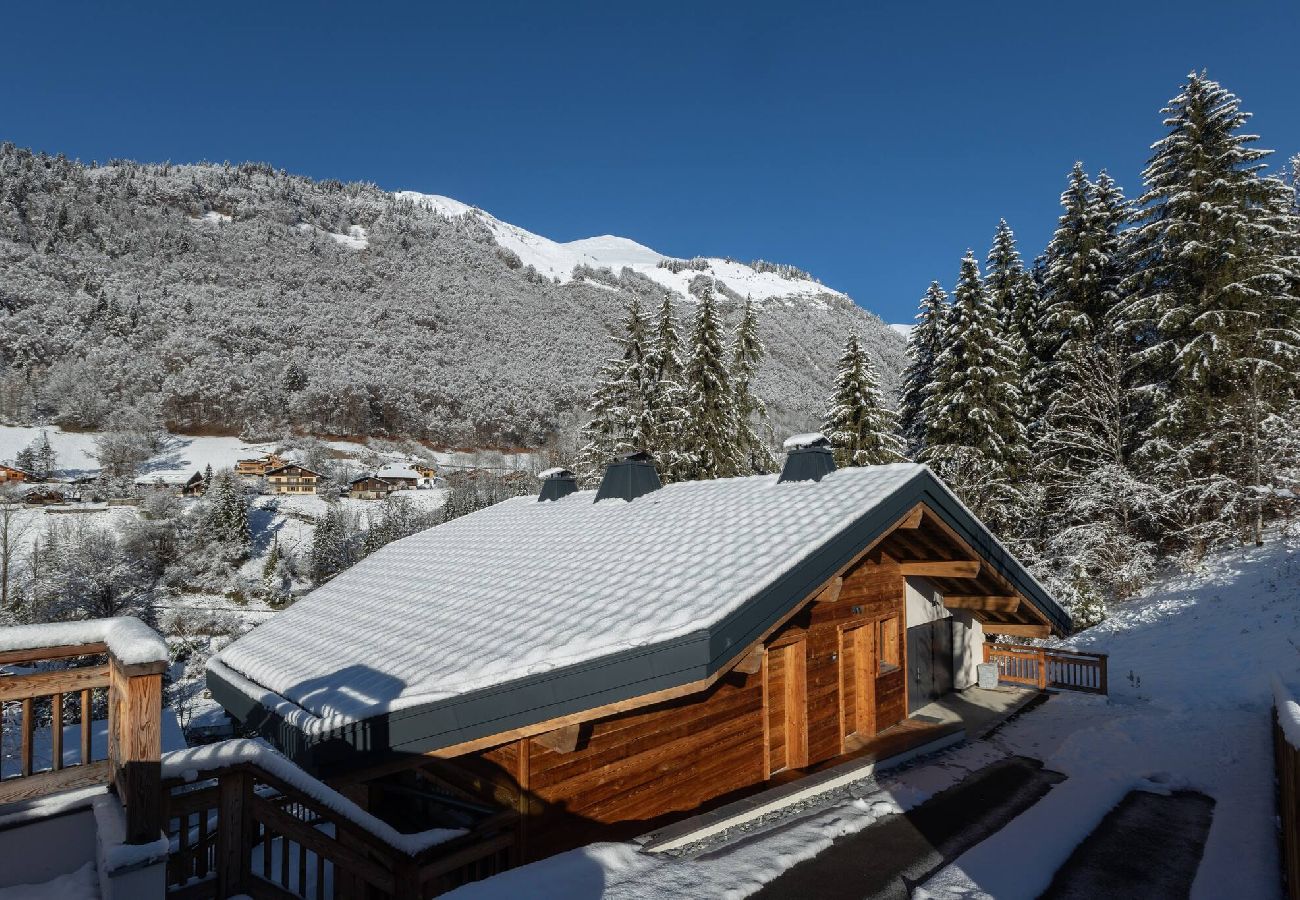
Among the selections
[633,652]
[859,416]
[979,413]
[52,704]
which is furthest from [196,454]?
[633,652]

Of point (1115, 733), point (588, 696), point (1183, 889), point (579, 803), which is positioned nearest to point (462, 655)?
point (588, 696)

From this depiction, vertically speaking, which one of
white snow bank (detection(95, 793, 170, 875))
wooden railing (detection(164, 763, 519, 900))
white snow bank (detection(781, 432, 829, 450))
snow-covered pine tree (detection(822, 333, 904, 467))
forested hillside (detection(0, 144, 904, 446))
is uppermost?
forested hillside (detection(0, 144, 904, 446))

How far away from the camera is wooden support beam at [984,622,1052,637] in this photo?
11.1m

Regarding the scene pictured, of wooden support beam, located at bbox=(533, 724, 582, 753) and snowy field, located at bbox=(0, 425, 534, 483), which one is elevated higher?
snowy field, located at bbox=(0, 425, 534, 483)

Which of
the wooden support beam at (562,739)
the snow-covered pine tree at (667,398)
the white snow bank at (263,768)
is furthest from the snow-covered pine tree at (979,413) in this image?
the white snow bank at (263,768)

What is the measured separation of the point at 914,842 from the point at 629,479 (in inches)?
277

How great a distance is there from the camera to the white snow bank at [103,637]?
3.18 m

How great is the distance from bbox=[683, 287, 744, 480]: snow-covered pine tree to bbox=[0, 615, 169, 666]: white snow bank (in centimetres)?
2474

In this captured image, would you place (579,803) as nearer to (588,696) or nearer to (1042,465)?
(588,696)

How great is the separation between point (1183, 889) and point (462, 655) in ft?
20.7

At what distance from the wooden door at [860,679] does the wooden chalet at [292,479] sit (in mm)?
63909

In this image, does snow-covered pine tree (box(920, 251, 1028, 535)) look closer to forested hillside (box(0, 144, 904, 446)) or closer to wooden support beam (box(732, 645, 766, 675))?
wooden support beam (box(732, 645, 766, 675))

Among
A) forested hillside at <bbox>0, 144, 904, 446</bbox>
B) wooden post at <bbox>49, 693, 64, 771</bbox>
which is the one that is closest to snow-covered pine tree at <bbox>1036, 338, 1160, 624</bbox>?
wooden post at <bbox>49, 693, 64, 771</bbox>

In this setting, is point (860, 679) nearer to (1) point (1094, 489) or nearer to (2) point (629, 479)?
(2) point (629, 479)
